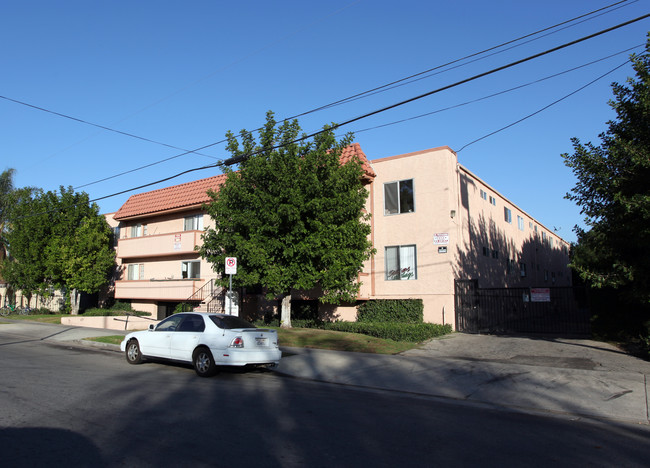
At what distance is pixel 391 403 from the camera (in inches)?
326

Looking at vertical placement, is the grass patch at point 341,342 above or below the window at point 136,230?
below

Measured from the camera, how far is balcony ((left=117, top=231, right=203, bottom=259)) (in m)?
25.9

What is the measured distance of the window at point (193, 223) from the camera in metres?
27.2

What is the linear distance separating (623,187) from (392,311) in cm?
977

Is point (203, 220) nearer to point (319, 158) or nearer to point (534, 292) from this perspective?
point (319, 158)

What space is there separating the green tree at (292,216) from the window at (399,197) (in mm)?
2325

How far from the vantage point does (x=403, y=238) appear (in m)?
20.1

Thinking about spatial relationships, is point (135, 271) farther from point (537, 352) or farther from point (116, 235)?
point (537, 352)

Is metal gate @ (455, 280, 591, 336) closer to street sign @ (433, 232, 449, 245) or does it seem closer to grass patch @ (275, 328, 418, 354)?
street sign @ (433, 232, 449, 245)

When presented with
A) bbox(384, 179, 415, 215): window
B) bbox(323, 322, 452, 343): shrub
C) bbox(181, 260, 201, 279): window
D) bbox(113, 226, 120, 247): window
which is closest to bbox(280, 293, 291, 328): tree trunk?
bbox(323, 322, 452, 343): shrub

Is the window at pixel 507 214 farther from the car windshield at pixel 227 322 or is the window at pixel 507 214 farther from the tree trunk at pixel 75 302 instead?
the tree trunk at pixel 75 302

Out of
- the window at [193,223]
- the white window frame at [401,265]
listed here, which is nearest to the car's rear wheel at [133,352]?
the white window frame at [401,265]

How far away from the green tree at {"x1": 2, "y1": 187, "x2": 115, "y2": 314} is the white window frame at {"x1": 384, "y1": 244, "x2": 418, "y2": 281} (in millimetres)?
19419

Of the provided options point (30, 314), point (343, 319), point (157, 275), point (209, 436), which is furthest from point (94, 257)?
point (209, 436)
